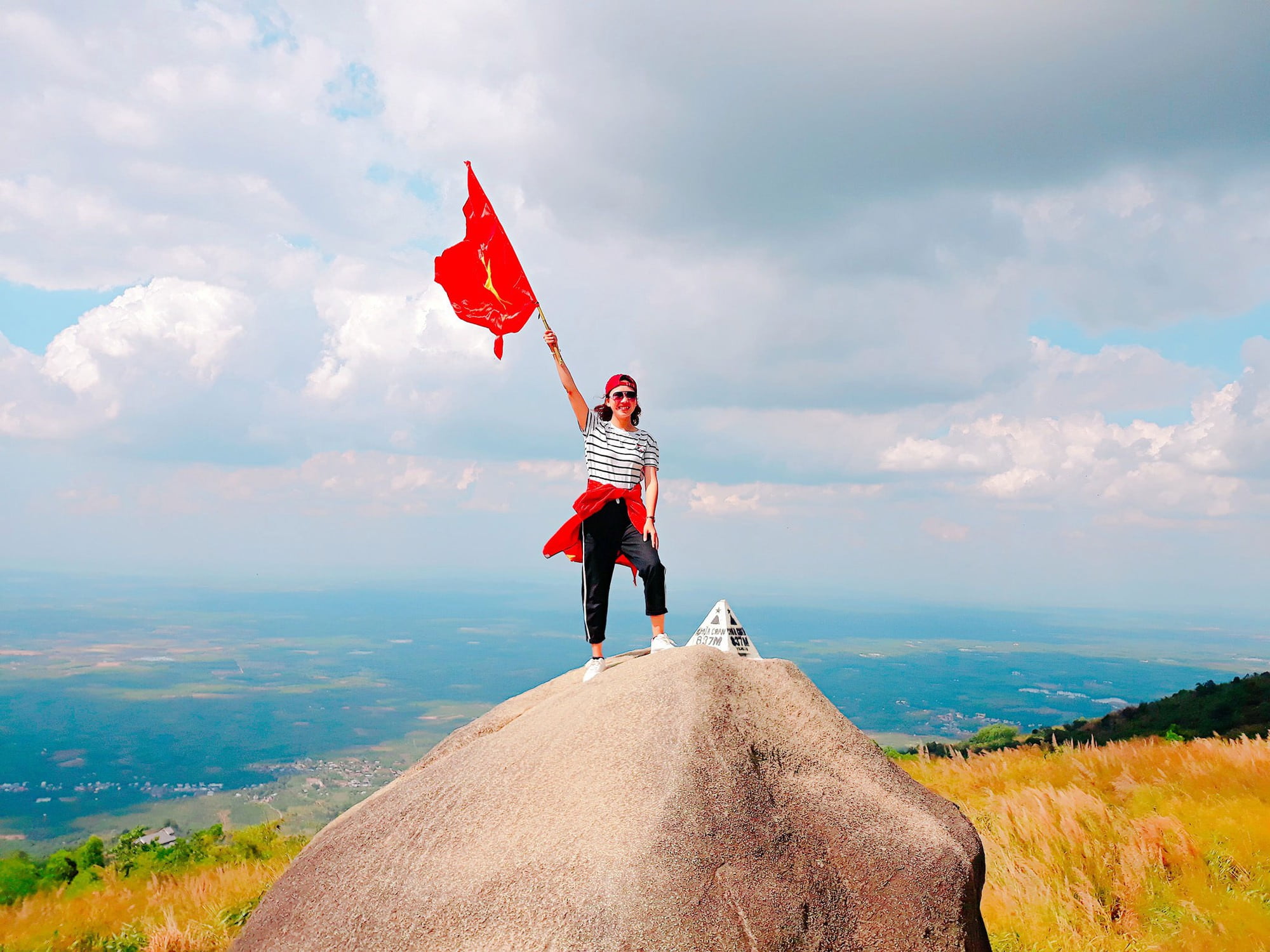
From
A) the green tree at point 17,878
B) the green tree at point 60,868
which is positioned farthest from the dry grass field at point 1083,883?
the green tree at point 60,868

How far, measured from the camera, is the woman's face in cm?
848

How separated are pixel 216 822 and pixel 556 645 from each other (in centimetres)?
15136

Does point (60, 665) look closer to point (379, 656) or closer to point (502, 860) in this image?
point (379, 656)

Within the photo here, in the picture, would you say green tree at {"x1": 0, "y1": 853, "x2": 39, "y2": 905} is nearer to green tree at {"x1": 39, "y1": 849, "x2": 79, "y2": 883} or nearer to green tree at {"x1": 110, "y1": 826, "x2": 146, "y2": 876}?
green tree at {"x1": 39, "y1": 849, "x2": 79, "y2": 883}

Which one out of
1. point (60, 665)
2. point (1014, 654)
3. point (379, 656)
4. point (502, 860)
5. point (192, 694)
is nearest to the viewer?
point (502, 860)

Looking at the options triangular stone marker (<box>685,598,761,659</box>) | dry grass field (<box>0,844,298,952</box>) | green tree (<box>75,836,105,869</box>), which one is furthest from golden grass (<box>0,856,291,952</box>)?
triangular stone marker (<box>685,598,761,659</box>)

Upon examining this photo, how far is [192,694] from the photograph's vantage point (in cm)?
10131

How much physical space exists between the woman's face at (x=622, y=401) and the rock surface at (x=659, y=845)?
2898 millimetres

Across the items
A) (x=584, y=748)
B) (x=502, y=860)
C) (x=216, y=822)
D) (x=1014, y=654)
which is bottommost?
(x=1014, y=654)

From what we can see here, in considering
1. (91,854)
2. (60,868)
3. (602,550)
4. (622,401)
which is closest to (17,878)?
(60,868)

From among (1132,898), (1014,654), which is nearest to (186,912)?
(1132,898)

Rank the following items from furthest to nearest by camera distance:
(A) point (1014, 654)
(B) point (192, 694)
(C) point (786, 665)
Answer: (A) point (1014, 654), (B) point (192, 694), (C) point (786, 665)

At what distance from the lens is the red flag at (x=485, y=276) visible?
898 centimetres

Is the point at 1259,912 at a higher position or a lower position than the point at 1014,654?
higher
